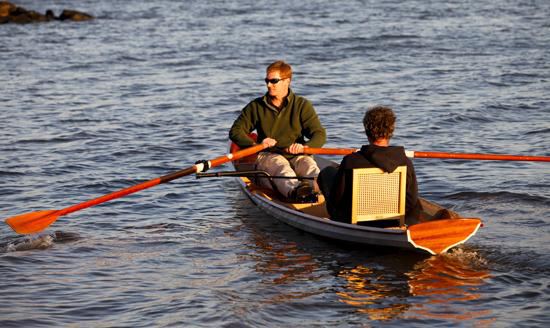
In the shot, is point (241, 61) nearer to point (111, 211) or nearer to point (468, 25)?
point (468, 25)

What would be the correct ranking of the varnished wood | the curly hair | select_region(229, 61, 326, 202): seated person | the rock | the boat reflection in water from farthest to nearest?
the rock → select_region(229, 61, 326, 202): seated person → the varnished wood → the curly hair → the boat reflection in water

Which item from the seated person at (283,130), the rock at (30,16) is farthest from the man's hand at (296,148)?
the rock at (30,16)

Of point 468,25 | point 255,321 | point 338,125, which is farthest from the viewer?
point 468,25

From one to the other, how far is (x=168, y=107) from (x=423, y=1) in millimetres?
24559

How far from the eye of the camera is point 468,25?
105 ft

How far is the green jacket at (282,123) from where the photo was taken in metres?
11.4

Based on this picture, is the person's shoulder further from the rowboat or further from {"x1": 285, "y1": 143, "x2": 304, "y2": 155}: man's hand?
{"x1": 285, "y1": 143, "x2": 304, "y2": 155}: man's hand

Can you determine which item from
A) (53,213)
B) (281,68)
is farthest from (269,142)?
(53,213)

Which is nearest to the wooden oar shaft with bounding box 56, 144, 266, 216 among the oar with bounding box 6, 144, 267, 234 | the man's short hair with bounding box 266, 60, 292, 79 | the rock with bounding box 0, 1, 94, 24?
the oar with bounding box 6, 144, 267, 234

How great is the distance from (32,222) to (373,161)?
4.01 m

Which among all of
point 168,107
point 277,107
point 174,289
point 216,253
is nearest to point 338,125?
point 168,107

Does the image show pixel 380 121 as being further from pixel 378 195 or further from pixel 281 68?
pixel 281 68

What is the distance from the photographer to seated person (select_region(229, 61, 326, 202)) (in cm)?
1128

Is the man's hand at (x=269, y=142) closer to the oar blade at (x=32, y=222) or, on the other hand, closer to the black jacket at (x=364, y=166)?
the black jacket at (x=364, y=166)
